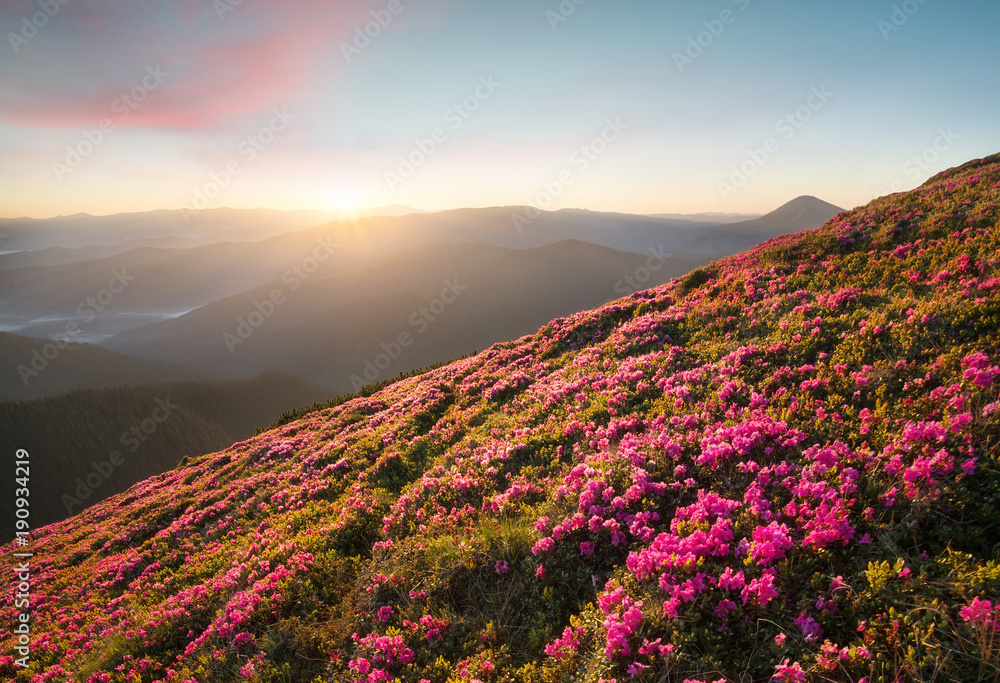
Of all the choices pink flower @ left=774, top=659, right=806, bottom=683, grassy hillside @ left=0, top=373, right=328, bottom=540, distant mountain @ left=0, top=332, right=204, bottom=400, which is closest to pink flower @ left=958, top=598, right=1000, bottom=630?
pink flower @ left=774, top=659, right=806, bottom=683

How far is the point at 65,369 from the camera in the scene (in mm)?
98500

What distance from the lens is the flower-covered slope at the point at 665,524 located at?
4.17 m

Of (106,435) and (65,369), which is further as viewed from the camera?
(65,369)

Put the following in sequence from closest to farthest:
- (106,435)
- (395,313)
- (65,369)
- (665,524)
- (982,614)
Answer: (982,614) < (665,524) < (106,435) < (65,369) < (395,313)

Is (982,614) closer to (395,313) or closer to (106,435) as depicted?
(106,435)

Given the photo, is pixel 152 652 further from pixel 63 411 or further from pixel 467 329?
pixel 467 329

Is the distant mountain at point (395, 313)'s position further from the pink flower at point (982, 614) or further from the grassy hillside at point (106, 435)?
the pink flower at point (982, 614)

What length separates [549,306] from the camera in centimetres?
11175

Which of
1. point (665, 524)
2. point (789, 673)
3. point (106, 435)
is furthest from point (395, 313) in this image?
point (789, 673)

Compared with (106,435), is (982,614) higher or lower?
higher

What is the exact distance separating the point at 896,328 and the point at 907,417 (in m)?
2.94

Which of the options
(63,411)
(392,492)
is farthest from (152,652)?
(63,411)

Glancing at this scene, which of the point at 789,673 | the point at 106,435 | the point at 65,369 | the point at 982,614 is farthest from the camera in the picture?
the point at 65,369

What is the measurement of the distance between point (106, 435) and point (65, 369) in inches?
3278
